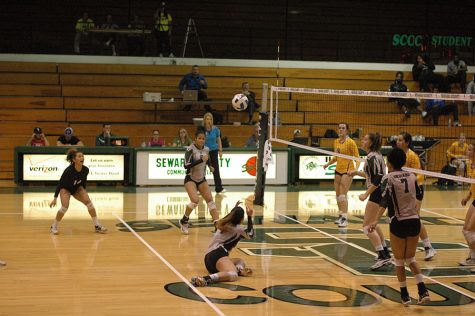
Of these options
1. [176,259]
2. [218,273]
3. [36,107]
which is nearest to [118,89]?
[36,107]

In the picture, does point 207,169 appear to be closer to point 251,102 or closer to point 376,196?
point 251,102

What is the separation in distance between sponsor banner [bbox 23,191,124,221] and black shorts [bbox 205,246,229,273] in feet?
18.9

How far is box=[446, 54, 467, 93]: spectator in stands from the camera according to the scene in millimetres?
27375

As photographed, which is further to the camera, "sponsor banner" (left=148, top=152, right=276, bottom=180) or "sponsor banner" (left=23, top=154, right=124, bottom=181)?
"sponsor banner" (left=148, top=152, right=276, bottom=180)

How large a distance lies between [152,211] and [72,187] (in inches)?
129

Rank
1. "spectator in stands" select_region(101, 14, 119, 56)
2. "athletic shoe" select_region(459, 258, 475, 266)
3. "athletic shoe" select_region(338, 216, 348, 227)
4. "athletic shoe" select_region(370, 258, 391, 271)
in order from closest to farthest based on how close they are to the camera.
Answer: "athletic shoe" select_region(370, 258, 391, 271) → "athletic shoe" select_region(459, 258, 475, 266) → "athletic shoe" select_region(338, 216, 348, 227) → "spectator in stands" select_region(101, 14, 119, 56)

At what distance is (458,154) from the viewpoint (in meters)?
22.1

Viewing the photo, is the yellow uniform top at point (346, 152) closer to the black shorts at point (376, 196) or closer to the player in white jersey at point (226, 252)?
the black shorts at point (376, 196)

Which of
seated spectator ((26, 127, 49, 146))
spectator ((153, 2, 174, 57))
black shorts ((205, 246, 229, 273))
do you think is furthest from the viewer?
spectator ((153, 2, 174, 57))

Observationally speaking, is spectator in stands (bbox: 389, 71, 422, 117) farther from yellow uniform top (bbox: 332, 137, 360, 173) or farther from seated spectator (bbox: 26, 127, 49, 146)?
seated spectator (bbox: 26, 127, 49, 146)

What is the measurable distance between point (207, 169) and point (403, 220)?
483 inches

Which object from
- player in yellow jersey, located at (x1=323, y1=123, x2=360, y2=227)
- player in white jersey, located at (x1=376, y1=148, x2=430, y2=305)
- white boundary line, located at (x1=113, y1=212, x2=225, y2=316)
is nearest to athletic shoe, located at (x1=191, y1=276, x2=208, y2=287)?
white boundary line, located at (x1=113, y1=212, x2=225, y2=316)

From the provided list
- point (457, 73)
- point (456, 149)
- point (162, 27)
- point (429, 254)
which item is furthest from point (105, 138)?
point (457, 73)

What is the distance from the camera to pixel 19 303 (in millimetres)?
8914
